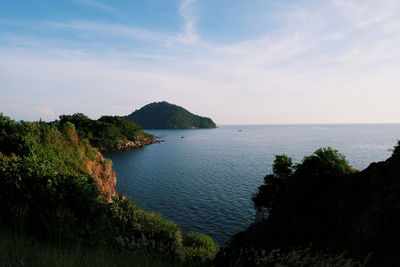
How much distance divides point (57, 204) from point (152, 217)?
14.9 m

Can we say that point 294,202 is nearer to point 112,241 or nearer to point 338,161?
point 338,161

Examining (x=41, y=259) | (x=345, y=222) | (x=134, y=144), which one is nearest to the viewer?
(x=41, y=259)

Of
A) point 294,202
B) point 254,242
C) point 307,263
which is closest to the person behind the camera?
point 307,263

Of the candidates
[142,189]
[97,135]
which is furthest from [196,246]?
[97,135]

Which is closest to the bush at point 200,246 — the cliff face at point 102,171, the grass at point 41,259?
the cliff face at point 102,171

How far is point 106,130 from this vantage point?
413 feet

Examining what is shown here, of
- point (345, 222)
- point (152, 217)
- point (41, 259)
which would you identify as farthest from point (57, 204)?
point (345, 222)

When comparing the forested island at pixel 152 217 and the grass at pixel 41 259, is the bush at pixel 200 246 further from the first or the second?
the grass at pixel 41 259

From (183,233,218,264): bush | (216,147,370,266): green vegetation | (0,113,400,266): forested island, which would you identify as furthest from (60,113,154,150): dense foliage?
(216,147,370,266): green vegetation

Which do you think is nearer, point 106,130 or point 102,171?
point 102,171

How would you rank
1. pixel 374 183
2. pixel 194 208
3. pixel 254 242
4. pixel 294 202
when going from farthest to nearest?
pixel 194 208 → pixel 294 202 → pixel 254 242 → pixel 374 183

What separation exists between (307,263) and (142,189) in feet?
161

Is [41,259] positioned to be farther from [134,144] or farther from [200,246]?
[134,144]

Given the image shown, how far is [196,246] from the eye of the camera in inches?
1002
